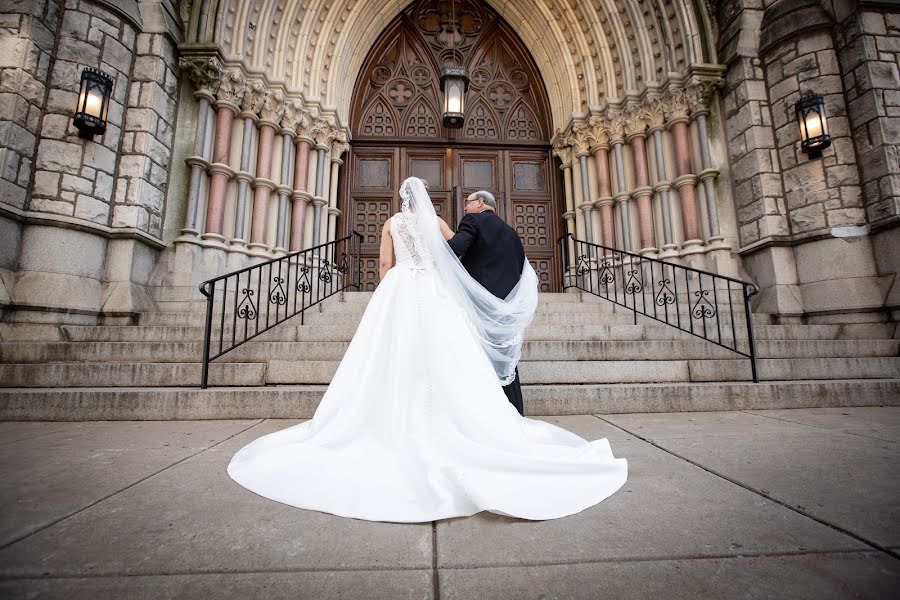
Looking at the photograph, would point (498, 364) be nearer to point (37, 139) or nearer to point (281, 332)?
point (281, 332)

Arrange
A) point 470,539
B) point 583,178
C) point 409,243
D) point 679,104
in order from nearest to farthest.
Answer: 1. point 470,539
2. point 409,243
3. point 679,104
4. point 583,178

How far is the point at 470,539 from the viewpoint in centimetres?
126

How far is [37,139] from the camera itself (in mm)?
4680

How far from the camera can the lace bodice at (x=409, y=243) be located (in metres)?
2.50

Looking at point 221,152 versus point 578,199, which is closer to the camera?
point 221,152

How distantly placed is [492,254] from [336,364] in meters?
1.82

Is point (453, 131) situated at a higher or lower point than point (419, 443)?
higher

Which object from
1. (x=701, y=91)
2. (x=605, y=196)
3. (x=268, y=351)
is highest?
(x=701, y=91)

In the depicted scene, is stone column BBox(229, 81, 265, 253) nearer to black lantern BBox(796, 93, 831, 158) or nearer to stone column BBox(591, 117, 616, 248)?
stone column BBox(591, 117, 616, 248)

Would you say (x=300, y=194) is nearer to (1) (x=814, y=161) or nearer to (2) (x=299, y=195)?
(2) (x=299, y=195)

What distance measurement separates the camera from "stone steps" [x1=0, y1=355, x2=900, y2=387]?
3.53 metres

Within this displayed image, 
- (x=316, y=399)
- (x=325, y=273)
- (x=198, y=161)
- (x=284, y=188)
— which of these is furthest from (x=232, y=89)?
(x=316, y=399)

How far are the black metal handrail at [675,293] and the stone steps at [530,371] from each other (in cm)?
34

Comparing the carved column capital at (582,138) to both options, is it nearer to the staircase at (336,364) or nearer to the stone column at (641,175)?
the stone column at (641,175)
